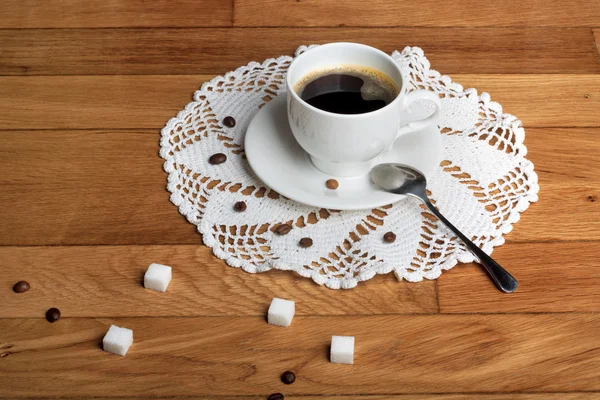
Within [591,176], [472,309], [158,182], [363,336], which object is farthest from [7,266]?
[591,176]

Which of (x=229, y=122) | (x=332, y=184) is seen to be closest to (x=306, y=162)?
(x=332, y=184)

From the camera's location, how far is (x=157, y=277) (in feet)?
3.53

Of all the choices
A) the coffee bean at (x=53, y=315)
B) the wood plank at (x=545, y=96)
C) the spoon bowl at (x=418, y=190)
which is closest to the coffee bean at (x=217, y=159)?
the spoon bowl at (x=418, y=190)

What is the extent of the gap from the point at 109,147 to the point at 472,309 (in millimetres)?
690

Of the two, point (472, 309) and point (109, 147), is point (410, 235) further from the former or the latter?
point (109, 147)

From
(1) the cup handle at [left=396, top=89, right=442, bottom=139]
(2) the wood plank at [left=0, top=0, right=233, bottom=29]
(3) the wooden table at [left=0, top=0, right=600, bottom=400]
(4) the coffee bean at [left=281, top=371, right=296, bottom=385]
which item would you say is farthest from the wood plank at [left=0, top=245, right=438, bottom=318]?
(2) the wood plank at [left=0, top=0, right=233, bottom=29]

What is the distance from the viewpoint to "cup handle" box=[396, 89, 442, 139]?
3.78 ft

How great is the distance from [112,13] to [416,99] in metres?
0.79

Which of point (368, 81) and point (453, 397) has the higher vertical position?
point (368, 81)

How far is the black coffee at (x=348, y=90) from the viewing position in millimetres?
1157

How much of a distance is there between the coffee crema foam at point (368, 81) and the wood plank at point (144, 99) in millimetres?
290

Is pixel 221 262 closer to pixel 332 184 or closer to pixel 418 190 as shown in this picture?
pixel 332 184

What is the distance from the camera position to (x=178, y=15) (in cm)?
160

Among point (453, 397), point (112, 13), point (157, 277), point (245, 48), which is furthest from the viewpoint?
point (112, 13)
